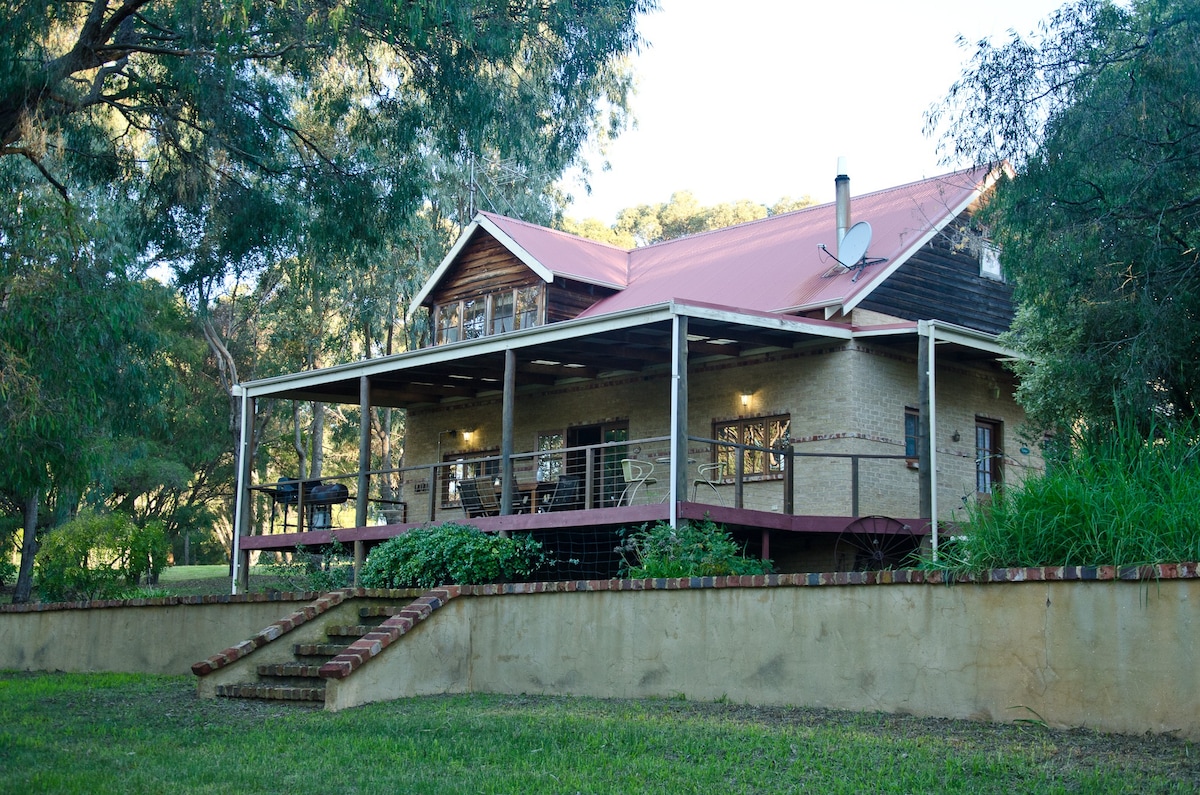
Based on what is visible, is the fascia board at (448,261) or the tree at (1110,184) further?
the fascia board at (448,261)

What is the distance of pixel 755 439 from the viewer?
19.2 meters

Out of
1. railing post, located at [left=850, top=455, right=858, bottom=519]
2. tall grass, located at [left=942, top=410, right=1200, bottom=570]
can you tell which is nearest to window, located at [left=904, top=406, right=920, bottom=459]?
railing post, located at [left=850, top=455, right=858, bottom=519]

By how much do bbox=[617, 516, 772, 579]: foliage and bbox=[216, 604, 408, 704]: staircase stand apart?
264 centimetres

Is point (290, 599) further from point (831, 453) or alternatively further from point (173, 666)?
point (831, 453)

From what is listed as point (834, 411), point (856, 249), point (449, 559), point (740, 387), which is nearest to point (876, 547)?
point (834, 411)

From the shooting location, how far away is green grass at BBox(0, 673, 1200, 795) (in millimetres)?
7344

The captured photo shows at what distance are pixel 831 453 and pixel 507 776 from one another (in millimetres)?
10294

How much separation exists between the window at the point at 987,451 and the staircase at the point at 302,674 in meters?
10.2

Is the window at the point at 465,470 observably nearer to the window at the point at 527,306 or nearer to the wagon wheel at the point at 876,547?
Answer: the window at the point at 527,306

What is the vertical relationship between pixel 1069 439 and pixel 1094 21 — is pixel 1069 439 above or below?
below

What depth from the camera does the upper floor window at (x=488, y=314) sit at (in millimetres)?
22875

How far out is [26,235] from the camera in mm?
12242

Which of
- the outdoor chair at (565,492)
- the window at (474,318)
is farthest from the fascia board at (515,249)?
the outdoor chair at (565,492)

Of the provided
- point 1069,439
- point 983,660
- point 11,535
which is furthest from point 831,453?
point 11,535
